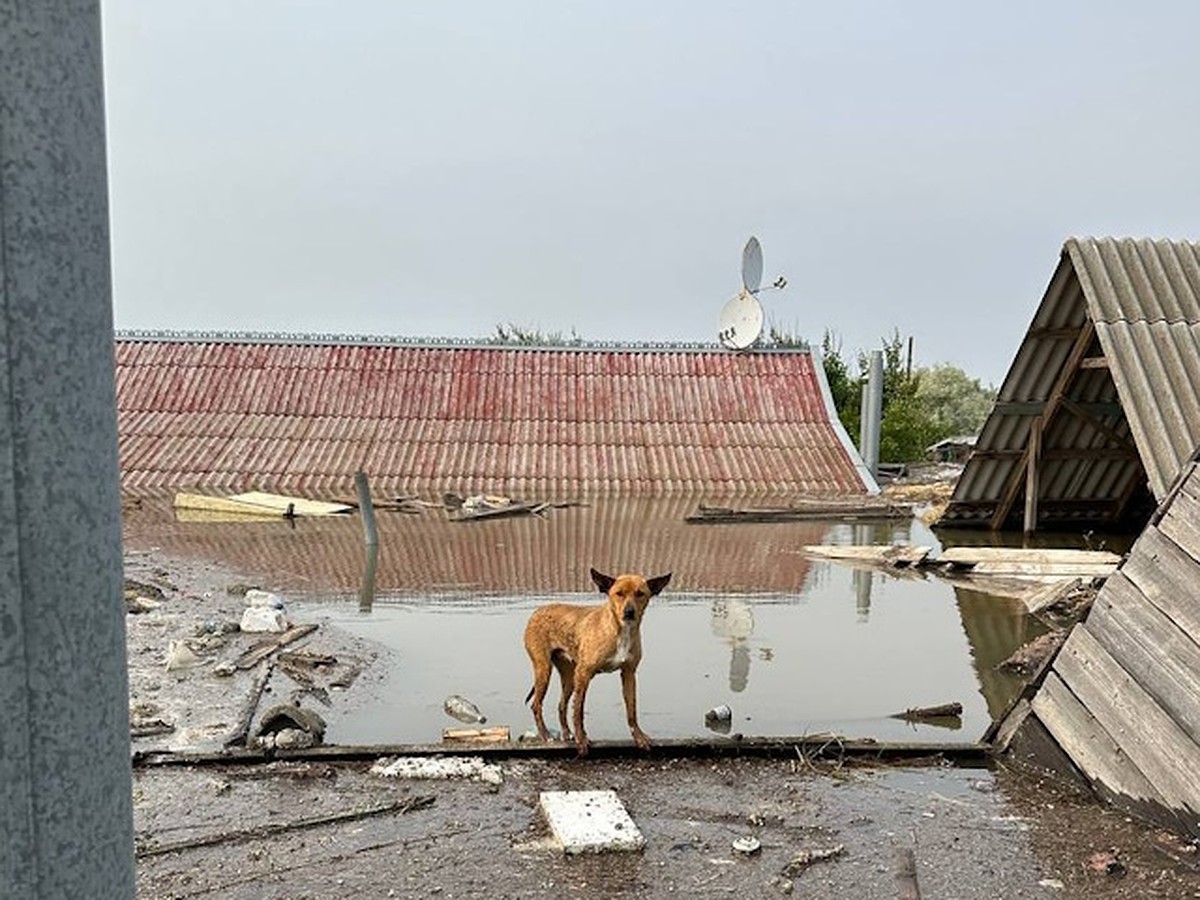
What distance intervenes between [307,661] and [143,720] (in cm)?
169

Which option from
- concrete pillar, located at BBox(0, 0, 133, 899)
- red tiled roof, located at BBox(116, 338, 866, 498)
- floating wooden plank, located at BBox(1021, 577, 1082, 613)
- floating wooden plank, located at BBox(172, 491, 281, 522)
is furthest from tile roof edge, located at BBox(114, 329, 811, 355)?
concrete pillar, located at BBox(0, 0, 133, 899)

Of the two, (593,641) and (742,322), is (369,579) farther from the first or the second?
(742,322)

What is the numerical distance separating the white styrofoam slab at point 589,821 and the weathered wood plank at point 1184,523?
321cm

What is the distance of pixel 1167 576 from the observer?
5.63 meters

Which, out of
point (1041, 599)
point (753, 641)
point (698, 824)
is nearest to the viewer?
point (698, 824)

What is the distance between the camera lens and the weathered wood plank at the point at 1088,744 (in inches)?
209

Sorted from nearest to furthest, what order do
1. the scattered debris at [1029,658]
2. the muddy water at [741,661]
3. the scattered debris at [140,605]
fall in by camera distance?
the muddy water at [741,661], the scattered debris at [1029,658], the scattered debris at [140,605]

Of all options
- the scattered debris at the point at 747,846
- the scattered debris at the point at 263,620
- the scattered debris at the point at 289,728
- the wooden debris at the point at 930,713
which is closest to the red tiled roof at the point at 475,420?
the scattered debris at the point at 263,620

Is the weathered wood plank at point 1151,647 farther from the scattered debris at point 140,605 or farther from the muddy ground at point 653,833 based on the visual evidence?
the scattered debris at point 140,605

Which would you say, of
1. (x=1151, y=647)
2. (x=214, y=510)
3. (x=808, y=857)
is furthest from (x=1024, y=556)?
(x=214, y=510)

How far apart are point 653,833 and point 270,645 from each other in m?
4.87

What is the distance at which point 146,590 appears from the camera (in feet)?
37.8

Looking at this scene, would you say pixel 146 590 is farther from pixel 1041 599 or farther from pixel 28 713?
pixel 28 713

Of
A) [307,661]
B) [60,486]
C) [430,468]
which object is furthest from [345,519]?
[60,486]
